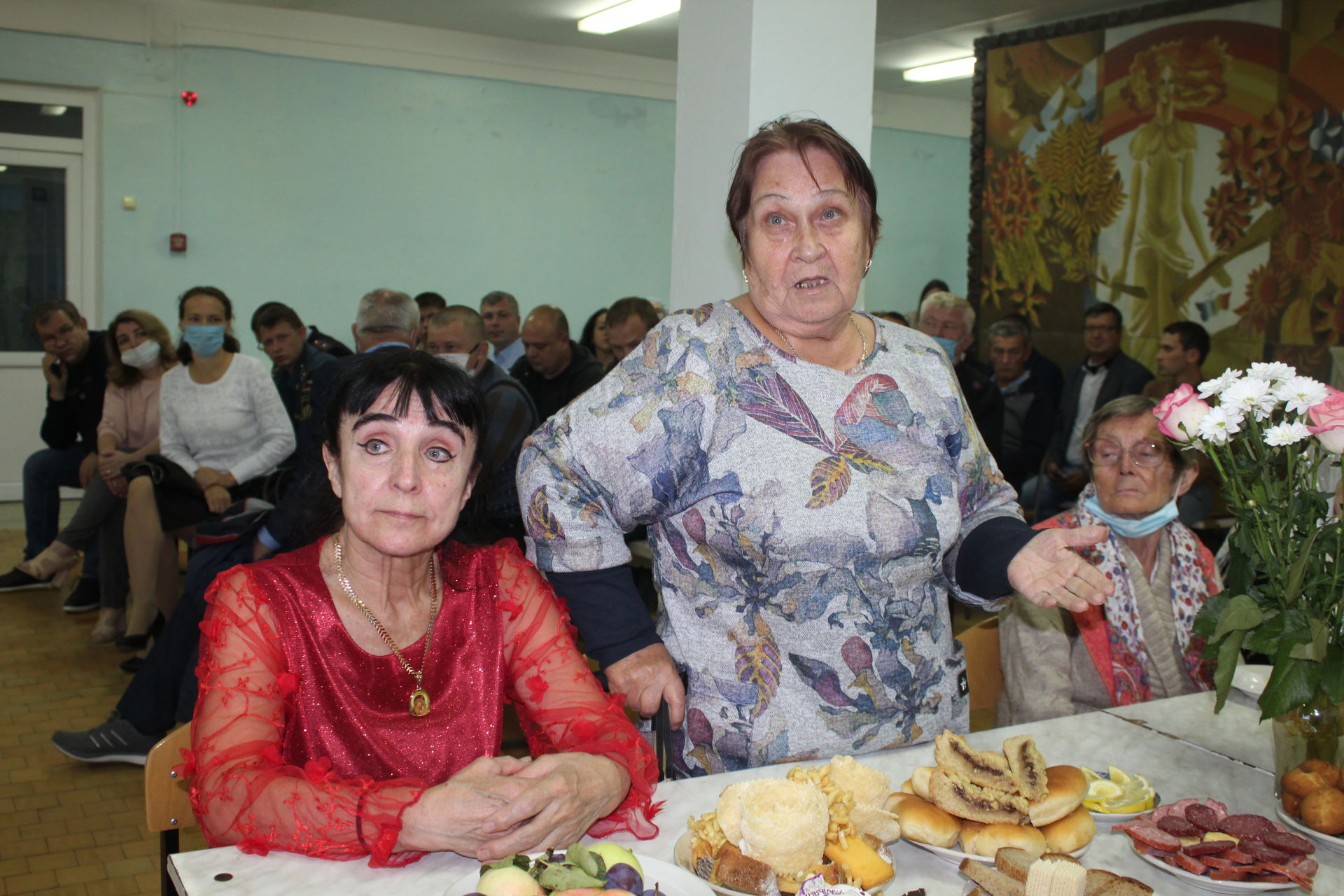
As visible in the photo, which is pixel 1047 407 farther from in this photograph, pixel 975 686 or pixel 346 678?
pixel 346 678

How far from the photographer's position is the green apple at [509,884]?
3.67ft

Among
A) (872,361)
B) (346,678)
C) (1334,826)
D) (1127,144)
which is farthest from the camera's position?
(1127,144)

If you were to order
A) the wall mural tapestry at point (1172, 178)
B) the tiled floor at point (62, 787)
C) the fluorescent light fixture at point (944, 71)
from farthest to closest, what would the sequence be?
the fluorescent light fixture at point (944, 71) → the wall mural tapestry at point (1172, 178) → the tiled floor at point (62, 787)

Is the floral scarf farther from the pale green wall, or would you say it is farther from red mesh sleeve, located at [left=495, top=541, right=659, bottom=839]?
the pale green wall

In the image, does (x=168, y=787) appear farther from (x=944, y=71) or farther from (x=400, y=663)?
(x=944, y=71)

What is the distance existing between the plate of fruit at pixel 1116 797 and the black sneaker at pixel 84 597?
542cm

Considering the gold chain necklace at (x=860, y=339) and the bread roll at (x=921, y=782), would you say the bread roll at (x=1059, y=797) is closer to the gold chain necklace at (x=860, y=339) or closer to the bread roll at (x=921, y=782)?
the bread roll at (x=921, y=782)

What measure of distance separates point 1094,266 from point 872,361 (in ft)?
19.4

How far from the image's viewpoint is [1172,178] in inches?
263

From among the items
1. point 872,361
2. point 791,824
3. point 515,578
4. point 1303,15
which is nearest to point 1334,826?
point 791,824

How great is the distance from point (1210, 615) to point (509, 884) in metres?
1.11

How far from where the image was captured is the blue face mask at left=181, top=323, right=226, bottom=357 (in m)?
5.00

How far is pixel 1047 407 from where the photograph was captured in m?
5.96

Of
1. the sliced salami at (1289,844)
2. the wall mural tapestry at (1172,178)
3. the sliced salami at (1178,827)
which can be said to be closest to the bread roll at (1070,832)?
the sliced salami at (1178,827)
